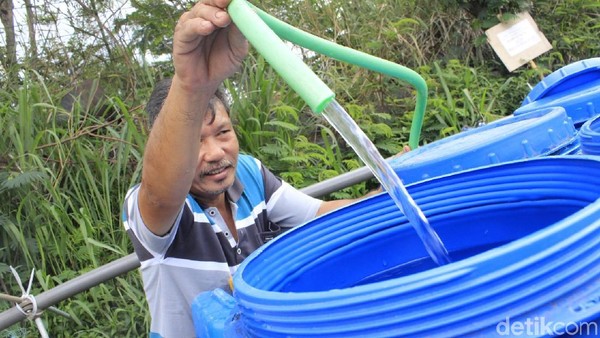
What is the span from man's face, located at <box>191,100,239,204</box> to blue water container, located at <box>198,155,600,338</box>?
56cm

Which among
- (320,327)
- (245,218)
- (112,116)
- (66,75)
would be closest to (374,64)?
(320,327)

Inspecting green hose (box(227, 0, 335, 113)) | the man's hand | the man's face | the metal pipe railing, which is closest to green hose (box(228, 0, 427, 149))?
green hose (box(227, 0, 335, 113))

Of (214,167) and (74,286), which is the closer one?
(214,167)

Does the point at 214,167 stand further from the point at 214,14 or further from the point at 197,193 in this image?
the point at 214,14

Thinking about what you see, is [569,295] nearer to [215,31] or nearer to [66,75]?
[215,31]

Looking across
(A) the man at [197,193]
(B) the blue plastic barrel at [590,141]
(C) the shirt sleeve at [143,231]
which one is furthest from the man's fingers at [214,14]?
(B) the blue plastic barrel at [590,141]

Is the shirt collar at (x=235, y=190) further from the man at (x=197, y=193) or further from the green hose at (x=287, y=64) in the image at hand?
the green hose at (x=287, y=64)

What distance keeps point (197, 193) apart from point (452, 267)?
3.43 ft

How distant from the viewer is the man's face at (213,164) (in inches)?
61.2

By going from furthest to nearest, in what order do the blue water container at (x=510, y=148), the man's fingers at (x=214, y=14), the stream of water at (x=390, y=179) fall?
1. the blue water container at (x=510, y=148)
2. the man's fingers at (x=214, y=14)
3. the stream of water at (x=390, y=179)

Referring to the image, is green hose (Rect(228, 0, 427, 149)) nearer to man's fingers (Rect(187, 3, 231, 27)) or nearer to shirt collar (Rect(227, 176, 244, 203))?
man's fingers (Rect(187, 3, 231, 27))

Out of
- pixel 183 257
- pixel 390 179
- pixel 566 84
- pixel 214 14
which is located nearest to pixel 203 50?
pixel 214 14

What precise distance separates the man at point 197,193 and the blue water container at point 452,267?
0.34 meters

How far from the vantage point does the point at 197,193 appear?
1587 mm
